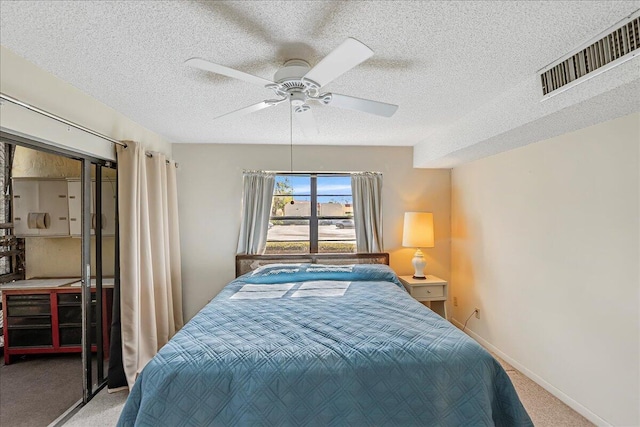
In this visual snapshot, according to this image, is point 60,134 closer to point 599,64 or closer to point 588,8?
point 588,8

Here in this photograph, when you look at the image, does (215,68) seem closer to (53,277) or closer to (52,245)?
(52,245)

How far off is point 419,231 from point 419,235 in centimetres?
5

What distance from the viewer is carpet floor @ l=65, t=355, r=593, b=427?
2227 mm

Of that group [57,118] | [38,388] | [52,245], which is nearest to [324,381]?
[57,118]

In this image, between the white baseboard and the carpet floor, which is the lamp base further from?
the carpet floor

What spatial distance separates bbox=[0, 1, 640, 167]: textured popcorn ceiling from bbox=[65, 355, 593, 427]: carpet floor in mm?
1992

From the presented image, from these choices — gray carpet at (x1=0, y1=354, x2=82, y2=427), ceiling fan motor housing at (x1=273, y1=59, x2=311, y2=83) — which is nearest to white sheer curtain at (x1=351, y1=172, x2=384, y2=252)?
ceiling fan motor housing at (x1=273, y1=59, x2=311, y2=83)

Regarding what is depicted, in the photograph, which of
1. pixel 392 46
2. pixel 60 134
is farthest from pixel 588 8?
pixel 60 134

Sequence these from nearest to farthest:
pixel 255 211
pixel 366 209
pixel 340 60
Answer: pixel 340 60, pixel 255 211, pixel 366 209

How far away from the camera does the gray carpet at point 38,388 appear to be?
2.32 metres

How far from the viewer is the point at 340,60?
1.46 meters

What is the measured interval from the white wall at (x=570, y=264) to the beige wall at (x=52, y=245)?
3.60 metres

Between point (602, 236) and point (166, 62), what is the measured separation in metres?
2.93

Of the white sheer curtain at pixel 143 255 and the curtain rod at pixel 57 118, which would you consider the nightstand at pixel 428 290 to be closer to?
the white sheer curtain at pixel 143 255
